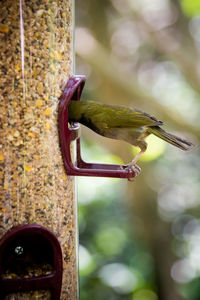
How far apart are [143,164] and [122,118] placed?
9.56ft

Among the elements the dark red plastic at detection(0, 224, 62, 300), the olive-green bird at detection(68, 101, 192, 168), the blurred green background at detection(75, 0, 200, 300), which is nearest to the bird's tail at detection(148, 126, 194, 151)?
the olive-green bird at detection(68, 101, 192, 168)

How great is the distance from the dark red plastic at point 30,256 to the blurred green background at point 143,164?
3106 mm

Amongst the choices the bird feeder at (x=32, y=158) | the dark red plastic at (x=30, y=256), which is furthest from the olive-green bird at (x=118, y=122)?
the dark red plastic at (x=30, y=256)

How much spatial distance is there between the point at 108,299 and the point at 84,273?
1.98 feet

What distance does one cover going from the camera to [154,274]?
6.07 m

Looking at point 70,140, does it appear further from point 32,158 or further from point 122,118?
point 122,118

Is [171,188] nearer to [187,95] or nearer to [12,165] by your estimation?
[187,95]

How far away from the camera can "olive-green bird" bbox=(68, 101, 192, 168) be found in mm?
2578

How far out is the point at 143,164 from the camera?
559 centimetres

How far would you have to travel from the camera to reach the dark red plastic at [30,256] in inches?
84.1

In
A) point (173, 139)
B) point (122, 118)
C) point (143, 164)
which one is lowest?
point (143, 164)

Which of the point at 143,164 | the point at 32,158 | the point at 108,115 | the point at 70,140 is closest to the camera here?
the point at 32,158

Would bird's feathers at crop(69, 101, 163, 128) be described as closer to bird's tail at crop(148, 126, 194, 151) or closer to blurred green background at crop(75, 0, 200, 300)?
bird's tail at crop(148, 126, 194, 151)

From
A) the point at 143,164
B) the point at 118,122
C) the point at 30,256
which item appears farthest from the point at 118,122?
the point at 143,164
